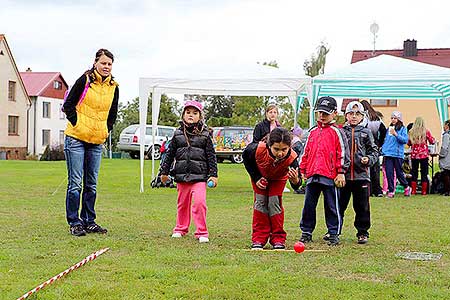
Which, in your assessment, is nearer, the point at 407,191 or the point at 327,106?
the point at 327,106

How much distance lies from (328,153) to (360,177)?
0.64 metres

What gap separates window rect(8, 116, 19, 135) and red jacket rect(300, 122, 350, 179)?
4678cm

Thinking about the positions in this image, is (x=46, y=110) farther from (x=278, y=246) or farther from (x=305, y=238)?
(x=278, y=246)

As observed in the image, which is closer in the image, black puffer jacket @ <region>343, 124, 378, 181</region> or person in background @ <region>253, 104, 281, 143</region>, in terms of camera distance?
black puffer jacket @ <region>343, 124, 378, 181</region>

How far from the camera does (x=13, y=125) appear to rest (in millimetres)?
52500

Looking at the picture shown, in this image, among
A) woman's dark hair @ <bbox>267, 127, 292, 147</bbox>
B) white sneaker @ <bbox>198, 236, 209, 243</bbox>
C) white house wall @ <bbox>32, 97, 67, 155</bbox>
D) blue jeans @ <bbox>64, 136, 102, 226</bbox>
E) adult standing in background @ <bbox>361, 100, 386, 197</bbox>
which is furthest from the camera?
white house wall @ <bbox>32, 97, 67, 155</bbox>

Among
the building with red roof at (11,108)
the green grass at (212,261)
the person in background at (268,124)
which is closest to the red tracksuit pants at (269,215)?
the green grass at (212,261)

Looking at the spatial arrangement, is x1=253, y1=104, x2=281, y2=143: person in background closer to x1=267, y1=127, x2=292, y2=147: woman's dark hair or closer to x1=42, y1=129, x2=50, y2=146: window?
x1=267, y1=127, x2=292, y2=147: woman's dark hair

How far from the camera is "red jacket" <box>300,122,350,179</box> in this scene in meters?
7.66

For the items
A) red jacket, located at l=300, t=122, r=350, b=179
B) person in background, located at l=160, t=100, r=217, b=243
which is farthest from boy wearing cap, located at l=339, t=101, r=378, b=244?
person in background, located at l=160, t=100, r=217, b=243

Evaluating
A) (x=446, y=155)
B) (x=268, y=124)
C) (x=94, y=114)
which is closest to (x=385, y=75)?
(x=446, y=155)

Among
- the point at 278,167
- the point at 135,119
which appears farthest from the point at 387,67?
the point at 135,119

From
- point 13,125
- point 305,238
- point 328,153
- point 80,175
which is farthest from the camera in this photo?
point 13,125

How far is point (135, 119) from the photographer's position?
60.2 m
